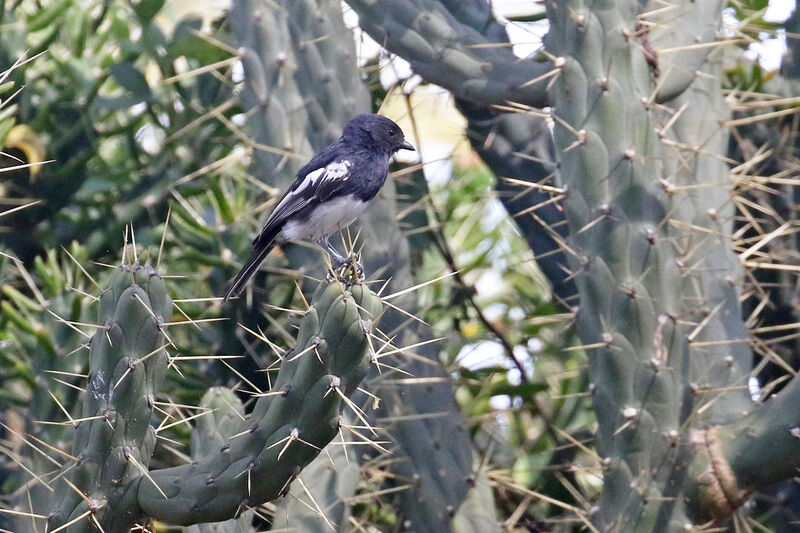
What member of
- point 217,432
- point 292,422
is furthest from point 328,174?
point 292,422

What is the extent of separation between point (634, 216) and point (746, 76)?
1.45 meters

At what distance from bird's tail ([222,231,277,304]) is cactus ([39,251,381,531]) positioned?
1067mm

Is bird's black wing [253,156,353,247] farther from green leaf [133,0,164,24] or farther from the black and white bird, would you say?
green leaf [133,0,164,24]

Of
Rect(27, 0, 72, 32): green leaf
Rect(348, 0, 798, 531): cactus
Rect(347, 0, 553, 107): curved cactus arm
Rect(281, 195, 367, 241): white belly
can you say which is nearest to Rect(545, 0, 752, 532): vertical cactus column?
Rect(348, 0, 798, 531): cactus

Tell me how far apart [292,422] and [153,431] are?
44cm

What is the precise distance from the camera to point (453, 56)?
10.7 ft

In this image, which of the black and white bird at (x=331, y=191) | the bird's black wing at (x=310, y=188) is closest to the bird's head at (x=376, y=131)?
the black and white bird at (x=331, y=191)

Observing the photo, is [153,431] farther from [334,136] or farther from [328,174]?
[334,136]

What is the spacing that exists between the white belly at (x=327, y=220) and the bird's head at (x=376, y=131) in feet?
0.73

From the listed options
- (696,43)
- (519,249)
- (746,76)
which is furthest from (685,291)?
(519,249)

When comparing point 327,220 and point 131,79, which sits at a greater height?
point 131,79

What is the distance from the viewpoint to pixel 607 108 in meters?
2.94

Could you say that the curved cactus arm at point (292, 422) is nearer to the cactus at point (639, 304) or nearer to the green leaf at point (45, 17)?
the cactus at point (639, 304)

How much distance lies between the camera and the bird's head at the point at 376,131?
3389mm
